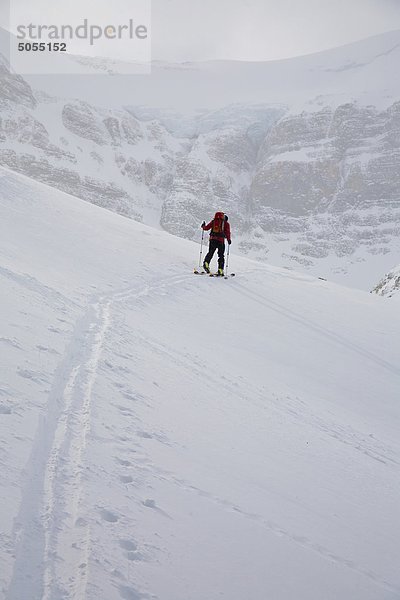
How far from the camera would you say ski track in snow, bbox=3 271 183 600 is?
2.79m

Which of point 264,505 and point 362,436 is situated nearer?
point 264,505

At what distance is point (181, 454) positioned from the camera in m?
4.37

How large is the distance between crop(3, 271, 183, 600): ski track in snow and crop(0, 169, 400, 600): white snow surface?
0.01 metres

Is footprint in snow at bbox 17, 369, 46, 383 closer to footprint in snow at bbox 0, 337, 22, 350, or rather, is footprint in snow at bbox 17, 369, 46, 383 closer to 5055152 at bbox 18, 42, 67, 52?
footprint in snow at bbox 0, 337, 22, 350

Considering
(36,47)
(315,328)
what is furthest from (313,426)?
(36,47)

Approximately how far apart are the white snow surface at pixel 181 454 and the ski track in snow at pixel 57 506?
0.01m

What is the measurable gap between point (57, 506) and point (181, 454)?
4.31 feet

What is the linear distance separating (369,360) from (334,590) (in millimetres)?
7240

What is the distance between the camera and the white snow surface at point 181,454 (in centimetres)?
308

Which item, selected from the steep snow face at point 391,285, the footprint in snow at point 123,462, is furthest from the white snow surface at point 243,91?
the footprint in snow at point 123,462

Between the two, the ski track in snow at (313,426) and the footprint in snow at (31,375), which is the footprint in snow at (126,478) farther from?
the footprint in snow at (31,375)

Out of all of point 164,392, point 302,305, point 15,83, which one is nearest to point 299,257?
point 15,83

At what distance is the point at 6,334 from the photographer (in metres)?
5.85

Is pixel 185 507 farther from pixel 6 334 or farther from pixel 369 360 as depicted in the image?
pixel 369 360
